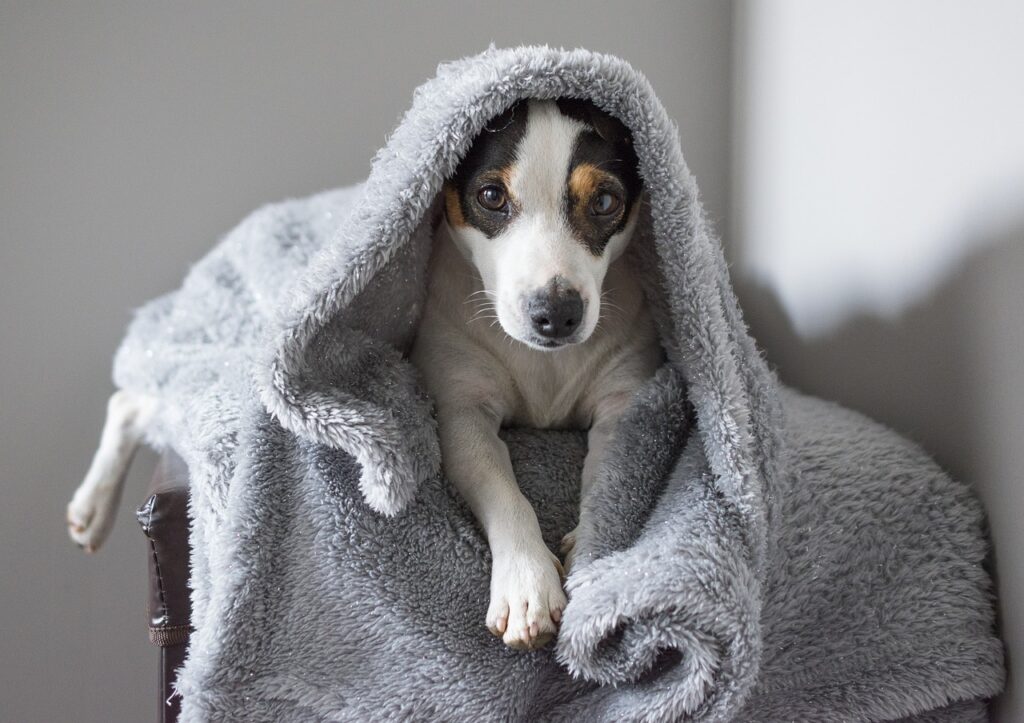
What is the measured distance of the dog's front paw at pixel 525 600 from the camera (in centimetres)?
98

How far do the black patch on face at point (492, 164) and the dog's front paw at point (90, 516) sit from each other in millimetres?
926

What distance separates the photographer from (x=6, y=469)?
6.33ft

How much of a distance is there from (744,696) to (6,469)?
159cm

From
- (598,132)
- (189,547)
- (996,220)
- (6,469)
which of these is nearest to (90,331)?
(6,469)

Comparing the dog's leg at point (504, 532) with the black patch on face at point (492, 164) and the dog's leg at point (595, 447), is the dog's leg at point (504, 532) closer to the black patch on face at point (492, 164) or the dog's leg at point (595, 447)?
the dog's leg at point (595, 447)

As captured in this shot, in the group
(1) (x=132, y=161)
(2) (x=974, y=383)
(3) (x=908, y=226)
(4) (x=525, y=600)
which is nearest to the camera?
(4) (x=525, y=600)

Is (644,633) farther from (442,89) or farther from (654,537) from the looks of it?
(442,89)

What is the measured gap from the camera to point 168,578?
3.95ft

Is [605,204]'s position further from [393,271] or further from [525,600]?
[525,600]

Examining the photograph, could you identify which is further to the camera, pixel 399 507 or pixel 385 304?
pixel 385 304

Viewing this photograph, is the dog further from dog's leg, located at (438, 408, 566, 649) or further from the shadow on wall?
the shadow on wall

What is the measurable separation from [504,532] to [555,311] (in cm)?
25

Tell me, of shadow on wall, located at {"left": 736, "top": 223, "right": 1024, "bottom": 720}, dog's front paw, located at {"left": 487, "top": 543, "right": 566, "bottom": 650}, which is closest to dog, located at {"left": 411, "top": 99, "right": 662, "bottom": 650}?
dog's front paw, located at {"left": 487, "top": 543, "right": 566, "bottom": 650}

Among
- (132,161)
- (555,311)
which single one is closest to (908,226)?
(555,311)
